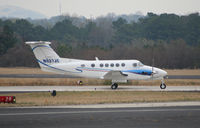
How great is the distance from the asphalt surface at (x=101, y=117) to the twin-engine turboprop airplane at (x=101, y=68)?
12.1m

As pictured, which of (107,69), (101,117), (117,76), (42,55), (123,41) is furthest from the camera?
(123,41)

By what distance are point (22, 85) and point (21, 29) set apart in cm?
6510

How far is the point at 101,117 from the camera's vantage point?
18625 millimetres

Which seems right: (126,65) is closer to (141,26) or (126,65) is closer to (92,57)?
(92,57)

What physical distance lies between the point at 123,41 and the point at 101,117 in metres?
84.5

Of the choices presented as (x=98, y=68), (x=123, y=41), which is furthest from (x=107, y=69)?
(x=123, y=41)

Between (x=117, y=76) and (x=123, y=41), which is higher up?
(x=123, y=41)

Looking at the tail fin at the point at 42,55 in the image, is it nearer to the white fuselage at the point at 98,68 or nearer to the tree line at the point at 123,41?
the white fuselage at the point at 98,68

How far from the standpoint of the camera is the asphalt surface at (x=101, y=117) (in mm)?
16641

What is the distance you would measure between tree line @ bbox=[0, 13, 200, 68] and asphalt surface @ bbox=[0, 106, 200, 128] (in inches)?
759

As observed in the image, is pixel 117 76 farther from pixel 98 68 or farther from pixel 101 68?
pixel 98 68

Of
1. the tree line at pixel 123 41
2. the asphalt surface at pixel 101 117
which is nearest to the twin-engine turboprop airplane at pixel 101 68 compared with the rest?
the tree line at pixel 123 41

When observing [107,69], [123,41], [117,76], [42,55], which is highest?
[123,41]

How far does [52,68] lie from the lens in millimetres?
35219
